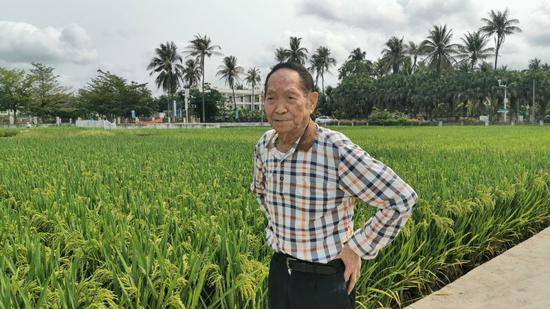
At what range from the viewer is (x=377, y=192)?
4.66 feet

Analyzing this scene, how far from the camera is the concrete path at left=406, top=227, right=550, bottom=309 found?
2627 mm

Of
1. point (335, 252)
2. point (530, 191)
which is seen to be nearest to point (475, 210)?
point (530, 191)

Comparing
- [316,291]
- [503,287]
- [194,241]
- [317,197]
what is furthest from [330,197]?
[503,287]

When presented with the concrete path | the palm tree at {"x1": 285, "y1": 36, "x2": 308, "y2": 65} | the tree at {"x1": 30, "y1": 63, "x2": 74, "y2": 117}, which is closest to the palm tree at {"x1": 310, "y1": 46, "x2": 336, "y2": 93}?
the palm tree at {"x1": 285, "y1": 36, "x2": 308, "y2": 65}

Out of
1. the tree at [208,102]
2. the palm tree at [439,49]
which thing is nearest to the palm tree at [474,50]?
the palm tree at [439,49]

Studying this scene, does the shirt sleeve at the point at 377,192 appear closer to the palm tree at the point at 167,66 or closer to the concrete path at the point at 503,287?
the concrete path at the point at 503,287

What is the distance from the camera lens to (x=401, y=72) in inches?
2295

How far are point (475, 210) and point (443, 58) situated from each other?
51.9m

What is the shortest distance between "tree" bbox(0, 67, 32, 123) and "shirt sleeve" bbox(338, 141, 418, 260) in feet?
167

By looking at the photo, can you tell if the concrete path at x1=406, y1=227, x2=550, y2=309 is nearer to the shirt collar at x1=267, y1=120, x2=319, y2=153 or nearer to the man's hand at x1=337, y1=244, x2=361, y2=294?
the man's hand at x1=337, y1=244, x2=361, y2=294

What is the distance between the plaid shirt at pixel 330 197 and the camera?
1417mm

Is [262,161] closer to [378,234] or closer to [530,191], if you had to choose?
[378,234]

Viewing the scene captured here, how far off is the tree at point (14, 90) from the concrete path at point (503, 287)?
165 ft

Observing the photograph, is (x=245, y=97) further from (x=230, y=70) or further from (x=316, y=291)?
(x=316, y=291)
